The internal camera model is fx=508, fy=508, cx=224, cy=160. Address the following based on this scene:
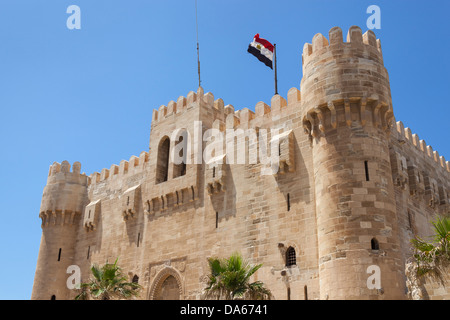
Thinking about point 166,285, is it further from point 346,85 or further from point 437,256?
point 437,256

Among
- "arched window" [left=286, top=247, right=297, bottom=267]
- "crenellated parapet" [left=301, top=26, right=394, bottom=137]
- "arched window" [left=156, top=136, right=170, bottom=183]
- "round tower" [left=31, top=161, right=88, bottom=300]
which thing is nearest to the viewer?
"crenellated parapet" [left=301, top=26, right=394, bottom=137]

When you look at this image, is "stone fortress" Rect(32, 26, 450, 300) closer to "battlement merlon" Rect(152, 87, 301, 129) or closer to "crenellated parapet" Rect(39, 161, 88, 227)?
"battlement merlon" Rect(152, 87, 301, 129)

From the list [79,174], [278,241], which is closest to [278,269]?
[278,241]

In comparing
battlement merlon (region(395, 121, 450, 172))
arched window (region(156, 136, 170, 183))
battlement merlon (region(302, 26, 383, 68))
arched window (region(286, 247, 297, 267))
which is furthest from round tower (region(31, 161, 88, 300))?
battlement merlon (region(395, 121, 450, 172))

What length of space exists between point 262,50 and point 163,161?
814 centimetres

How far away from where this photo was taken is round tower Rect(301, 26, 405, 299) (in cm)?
1655

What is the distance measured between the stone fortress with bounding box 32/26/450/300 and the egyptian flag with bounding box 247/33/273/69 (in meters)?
3.48

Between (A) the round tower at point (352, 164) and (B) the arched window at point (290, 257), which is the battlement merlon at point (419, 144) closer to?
(A) the round tower at point (352, 164)

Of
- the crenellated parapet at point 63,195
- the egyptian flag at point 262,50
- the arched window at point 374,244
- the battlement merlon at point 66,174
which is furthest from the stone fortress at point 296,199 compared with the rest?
the egyptian flag at point 262,50

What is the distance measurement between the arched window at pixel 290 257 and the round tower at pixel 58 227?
1520cm

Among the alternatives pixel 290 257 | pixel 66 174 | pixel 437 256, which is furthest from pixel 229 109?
pixel 437 256

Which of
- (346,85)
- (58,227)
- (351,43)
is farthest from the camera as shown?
(58,227)

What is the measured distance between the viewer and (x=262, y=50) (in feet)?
91.4
